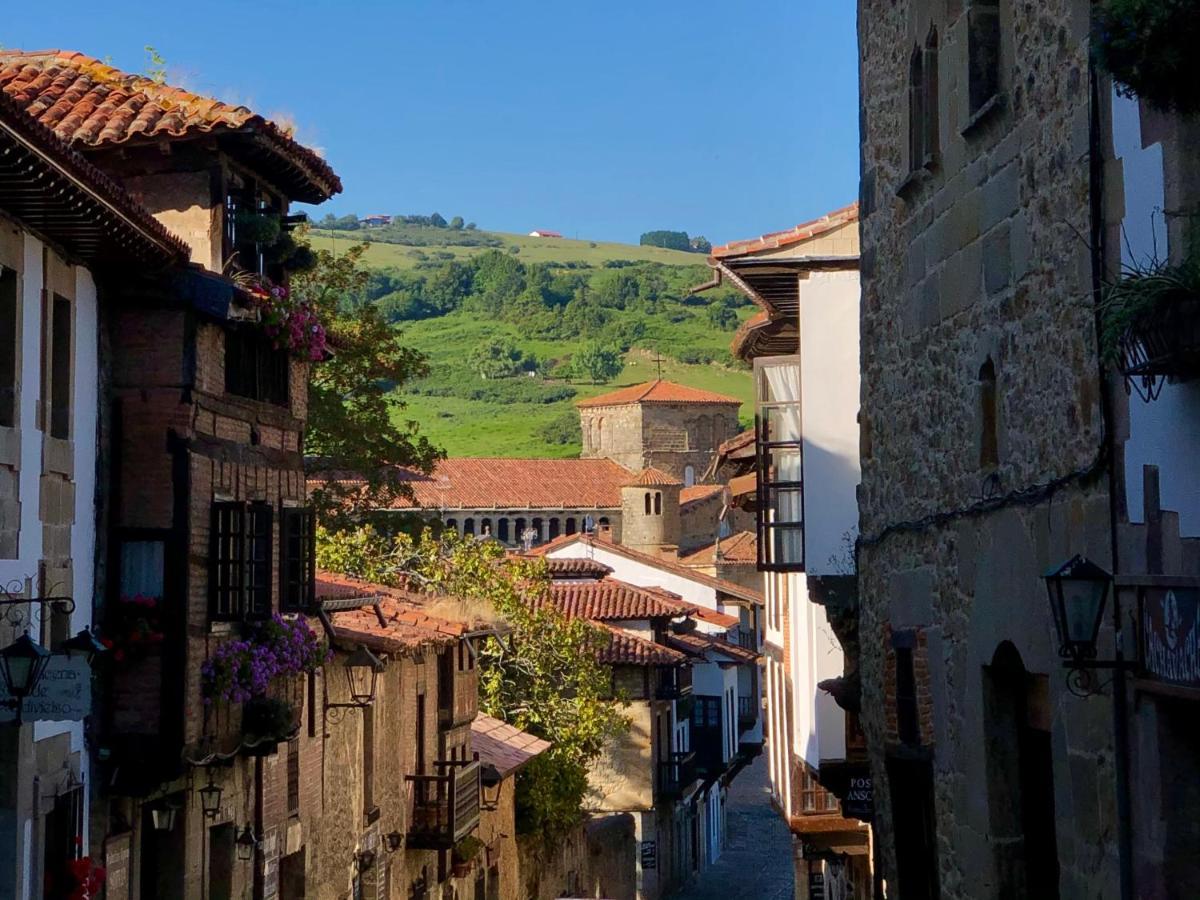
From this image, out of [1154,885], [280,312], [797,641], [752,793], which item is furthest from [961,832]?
[752,793]

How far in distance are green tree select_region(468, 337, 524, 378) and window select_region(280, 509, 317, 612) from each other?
17014cm

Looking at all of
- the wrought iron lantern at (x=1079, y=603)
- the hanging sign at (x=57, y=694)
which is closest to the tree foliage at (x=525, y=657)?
the hanging sign at (x=57, y=694)

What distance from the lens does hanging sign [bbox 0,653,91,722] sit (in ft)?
37.6

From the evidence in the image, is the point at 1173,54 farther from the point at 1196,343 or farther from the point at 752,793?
the point at 752,793

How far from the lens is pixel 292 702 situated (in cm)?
1941

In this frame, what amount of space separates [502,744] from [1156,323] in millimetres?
25939

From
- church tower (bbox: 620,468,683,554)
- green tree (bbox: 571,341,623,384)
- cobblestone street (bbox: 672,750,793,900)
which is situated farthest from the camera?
green tree (bbox: 571,341,623,384)

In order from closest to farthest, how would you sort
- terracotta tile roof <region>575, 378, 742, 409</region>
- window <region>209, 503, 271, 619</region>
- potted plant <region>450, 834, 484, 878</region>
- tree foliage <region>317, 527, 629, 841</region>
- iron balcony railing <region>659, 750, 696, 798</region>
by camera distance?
window <region>209, 503, 271, 619</region> < potted plant <region>450, 834, 484, 878</region> < tree foliage <region>317, 527, 629, 841</region> < iron balcony railing <region>659, 750, 696, 798</region> < terracotta tile roof <region>575, 378, 742, 409</region>

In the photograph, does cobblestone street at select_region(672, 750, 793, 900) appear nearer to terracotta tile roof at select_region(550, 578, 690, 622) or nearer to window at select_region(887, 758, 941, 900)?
terracotta tile roof at select_region(550, 578, 690, 622)

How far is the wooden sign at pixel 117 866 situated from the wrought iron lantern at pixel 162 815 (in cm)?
38

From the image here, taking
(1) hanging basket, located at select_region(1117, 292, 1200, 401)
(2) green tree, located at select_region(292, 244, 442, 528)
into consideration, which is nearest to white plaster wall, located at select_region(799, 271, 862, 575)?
(1) hanging basket, located at select_region(1117, 292, 1200, 401)

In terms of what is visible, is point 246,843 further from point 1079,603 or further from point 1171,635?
point 1171,635

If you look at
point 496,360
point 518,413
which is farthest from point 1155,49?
point 496,360

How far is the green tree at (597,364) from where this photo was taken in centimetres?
18912
